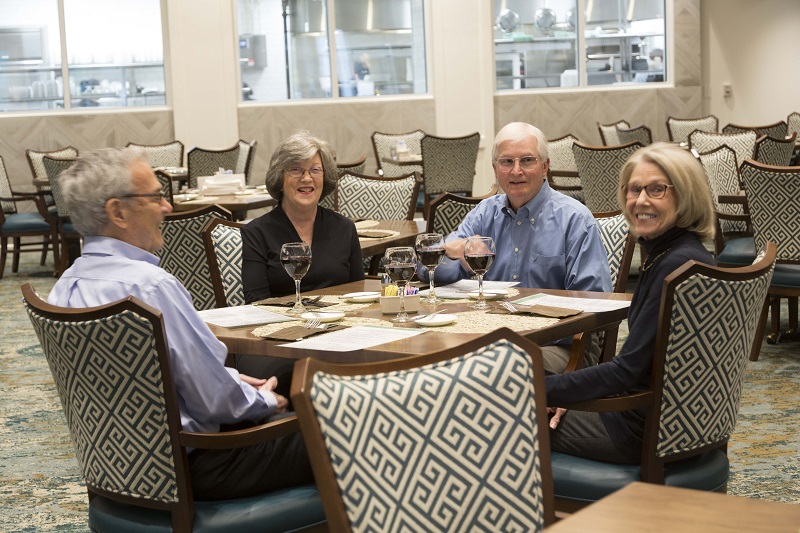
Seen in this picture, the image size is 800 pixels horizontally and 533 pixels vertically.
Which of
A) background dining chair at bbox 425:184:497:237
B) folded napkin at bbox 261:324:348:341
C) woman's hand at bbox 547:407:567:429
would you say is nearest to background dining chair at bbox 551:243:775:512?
woman's hand at bbox 547:407:567:429

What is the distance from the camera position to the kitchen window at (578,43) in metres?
12.9

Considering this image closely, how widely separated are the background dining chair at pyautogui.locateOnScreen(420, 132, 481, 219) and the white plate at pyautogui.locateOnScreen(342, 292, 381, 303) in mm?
5908

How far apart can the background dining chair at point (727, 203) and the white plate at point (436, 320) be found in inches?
127

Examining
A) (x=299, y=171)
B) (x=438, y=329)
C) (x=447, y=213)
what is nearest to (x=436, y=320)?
(x=438, y=329)

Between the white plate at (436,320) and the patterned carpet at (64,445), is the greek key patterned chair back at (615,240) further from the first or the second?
the white plate at (436,320)

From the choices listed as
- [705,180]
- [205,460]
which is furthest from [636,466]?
[205,460]

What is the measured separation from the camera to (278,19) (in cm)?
1234

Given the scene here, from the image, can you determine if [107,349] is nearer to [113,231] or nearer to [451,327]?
[113,231]

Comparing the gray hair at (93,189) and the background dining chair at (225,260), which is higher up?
the gray hair at (93,189)

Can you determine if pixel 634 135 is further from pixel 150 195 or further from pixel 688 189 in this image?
pixel 150 195

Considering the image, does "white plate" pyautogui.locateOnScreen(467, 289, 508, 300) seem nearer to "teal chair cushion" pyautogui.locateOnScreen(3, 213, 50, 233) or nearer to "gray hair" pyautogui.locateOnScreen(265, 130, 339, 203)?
"gray hair" pyautogui.locateOnScreen(265, 130, 339, 203)

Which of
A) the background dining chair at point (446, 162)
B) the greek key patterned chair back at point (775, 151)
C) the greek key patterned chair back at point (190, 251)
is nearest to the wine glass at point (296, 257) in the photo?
the greek key patterned chair back at point (190, 251)

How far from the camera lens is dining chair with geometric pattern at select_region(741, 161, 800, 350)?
197 inches

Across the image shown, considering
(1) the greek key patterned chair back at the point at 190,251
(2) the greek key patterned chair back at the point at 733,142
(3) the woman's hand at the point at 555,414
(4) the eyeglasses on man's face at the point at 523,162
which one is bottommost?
(3) the woman's hand at the point at 555,414
